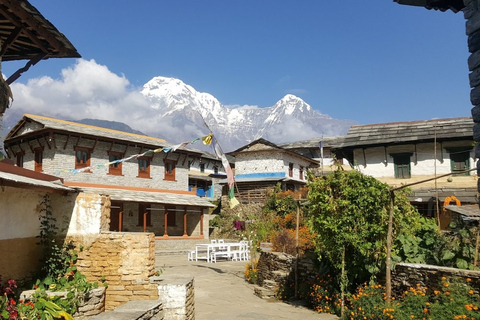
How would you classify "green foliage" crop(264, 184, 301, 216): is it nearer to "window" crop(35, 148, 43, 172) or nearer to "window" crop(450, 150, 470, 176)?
"window" crop(450, 150, 470, 176)

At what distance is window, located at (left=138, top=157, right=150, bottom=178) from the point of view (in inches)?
1132

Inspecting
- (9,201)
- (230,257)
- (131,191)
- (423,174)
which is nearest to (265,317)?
(9,201)

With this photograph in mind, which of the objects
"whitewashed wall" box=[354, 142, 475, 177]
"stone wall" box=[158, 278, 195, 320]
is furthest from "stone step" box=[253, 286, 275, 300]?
"whitewashed wall" box=[354, 142, 475, 177]

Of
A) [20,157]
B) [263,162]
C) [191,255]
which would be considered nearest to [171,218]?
[191,255]

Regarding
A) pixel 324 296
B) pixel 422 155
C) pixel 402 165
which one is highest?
pixel 422 155

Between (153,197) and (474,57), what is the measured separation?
2402 cm

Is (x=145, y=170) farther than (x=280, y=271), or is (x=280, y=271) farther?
(x=145, y=170)

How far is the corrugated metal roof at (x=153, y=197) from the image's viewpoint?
960 inches

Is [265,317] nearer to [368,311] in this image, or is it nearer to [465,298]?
[368,311]

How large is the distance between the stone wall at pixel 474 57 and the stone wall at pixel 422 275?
11.7 feet

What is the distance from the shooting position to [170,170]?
31000 mm


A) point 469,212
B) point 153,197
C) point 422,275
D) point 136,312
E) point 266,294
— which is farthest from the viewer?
point 153,197

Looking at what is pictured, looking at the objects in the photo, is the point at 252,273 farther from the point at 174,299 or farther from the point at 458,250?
the point at 458,250

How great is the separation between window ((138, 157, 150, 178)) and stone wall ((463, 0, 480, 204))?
84.4 feet
